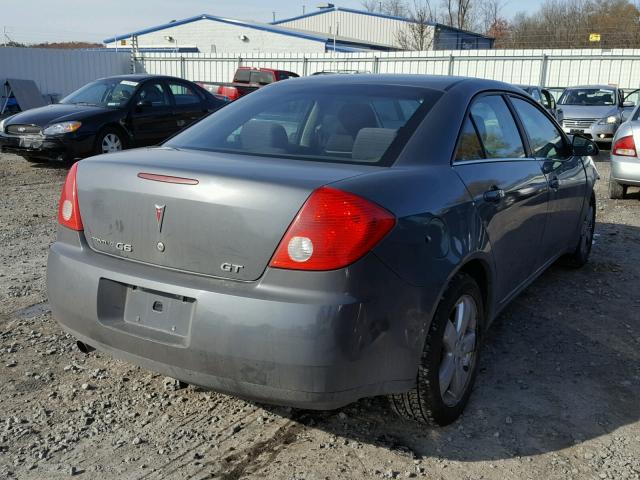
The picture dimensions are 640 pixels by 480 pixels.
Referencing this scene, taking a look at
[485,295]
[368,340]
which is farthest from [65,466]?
[485,295]

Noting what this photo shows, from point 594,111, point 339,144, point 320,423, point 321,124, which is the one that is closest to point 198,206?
point 339,144

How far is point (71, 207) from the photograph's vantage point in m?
2.90

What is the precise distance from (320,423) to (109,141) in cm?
827

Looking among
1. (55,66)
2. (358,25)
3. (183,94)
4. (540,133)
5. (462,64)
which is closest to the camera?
(540,133)

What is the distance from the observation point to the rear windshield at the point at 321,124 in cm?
299

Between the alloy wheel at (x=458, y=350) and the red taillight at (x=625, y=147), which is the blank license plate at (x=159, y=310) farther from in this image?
the red taillight at (x=625, y=147)

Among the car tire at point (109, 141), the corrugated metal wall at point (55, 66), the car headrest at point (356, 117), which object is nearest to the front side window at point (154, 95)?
the car tire at point (109, 141)

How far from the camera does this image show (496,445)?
2.87 meters

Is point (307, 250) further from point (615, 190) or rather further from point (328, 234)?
point (615, 190)

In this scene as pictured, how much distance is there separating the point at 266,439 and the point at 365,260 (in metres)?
1.03

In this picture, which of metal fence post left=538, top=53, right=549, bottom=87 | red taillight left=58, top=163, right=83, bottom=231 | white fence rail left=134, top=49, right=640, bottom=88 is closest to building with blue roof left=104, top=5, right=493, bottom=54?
white fence rail left=134, top=49, right=640, bottom=88

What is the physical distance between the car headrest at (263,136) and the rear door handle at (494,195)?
3.33ft

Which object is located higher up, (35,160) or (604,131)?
(604,131)

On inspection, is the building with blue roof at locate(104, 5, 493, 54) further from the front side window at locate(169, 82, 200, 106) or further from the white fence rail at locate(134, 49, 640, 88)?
the front side window at locate(169, 82, 200, 106)
